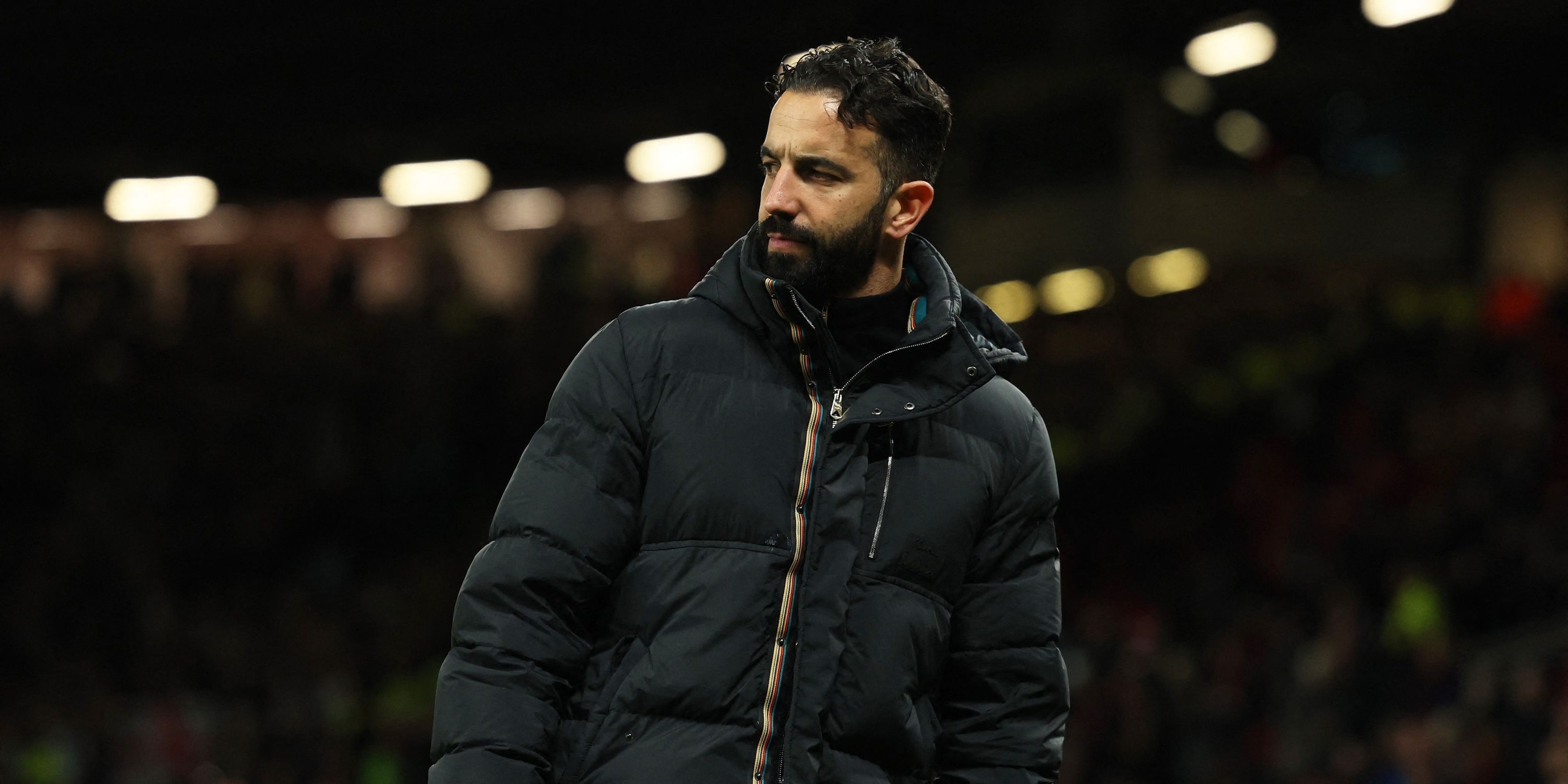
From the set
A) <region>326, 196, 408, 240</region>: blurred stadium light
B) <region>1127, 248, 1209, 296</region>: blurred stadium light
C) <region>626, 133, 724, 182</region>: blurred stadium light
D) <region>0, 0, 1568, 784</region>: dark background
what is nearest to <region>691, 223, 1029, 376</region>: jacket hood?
<region>0, 0, 1568, 784</region>: dark background

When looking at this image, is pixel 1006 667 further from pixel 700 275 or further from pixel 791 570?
pixel 700 275

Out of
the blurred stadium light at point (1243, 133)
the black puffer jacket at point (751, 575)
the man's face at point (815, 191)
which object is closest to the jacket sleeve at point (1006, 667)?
the black puffer jacket at point (751, 575)

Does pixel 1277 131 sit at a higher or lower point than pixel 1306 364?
higher

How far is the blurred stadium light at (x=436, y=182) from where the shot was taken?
18.9 metres

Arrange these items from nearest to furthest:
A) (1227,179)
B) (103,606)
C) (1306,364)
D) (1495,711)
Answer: (1495,711) < (103,606) < (1306,364) < (1227,179)

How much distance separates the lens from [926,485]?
2.28 m

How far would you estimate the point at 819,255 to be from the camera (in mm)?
2248

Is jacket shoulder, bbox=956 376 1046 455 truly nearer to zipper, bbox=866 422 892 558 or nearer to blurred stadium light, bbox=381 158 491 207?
zipper, bbox=866 422 892 558

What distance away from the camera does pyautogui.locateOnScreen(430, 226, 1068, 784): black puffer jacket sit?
2104 millimetres

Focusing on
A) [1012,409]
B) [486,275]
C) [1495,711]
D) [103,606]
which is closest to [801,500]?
[1012,409]

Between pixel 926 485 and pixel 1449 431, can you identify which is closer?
pixel 926 485

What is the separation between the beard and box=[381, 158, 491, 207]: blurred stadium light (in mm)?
16980

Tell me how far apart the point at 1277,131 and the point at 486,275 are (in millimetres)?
9305

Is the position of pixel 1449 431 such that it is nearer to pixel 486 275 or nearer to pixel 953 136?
pixel 953 136
